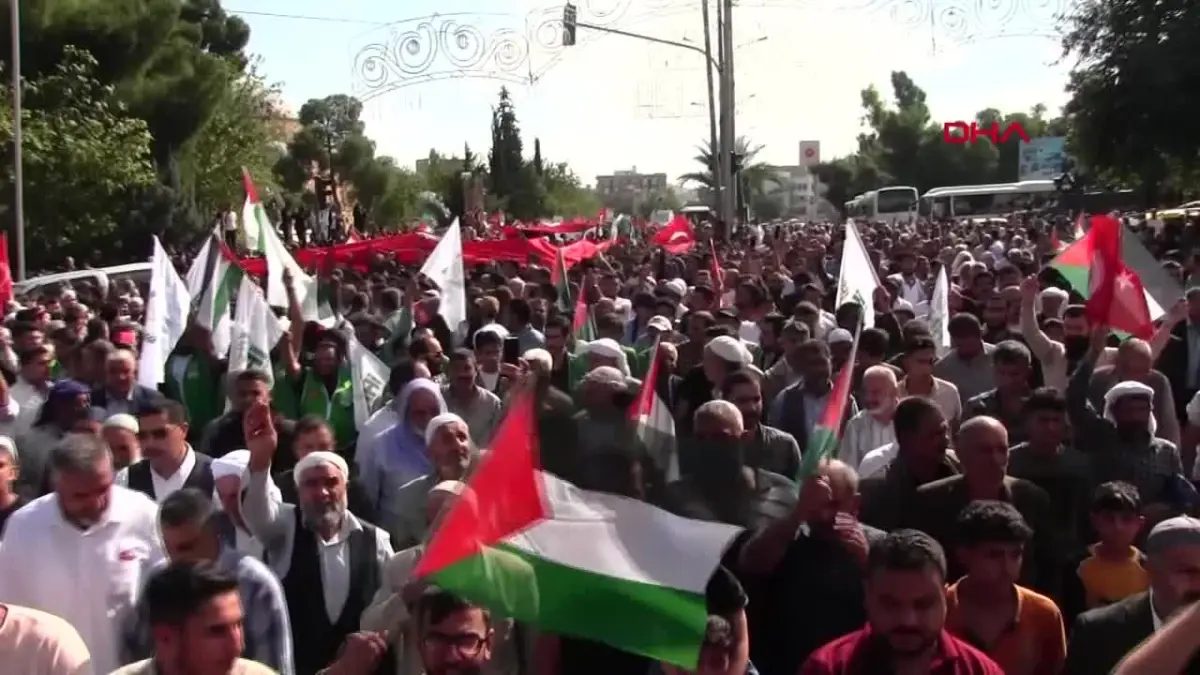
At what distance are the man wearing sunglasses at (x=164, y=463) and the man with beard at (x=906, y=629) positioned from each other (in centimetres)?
298

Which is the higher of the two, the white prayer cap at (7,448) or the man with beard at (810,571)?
the white prayer cap at (7,448)

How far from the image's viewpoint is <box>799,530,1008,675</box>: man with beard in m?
3.79

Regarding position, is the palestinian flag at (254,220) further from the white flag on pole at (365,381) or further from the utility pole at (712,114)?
the utility pole at (712,114)

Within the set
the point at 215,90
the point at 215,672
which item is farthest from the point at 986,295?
the point at 215,90

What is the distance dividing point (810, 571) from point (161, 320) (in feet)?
19.9

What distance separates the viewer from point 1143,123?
27359mm

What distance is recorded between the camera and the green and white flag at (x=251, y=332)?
918cm

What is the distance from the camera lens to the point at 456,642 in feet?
13.0

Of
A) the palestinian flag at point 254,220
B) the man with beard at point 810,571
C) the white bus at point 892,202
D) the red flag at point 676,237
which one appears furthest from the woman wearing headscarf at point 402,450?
the white bus at point 892,202

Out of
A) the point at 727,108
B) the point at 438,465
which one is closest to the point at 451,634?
the point at 438,465

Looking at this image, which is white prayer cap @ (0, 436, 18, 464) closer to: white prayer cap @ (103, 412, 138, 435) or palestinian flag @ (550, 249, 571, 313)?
white prayer cap @ (103, 412, 138, 435)

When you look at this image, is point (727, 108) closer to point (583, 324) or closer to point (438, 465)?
point (583, 324)

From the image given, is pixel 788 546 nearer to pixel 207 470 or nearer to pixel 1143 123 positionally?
pixel 207 470

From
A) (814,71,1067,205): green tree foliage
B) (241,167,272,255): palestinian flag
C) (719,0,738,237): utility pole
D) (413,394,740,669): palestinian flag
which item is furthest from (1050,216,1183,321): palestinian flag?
(814,71,1067,205): green tree foliage
